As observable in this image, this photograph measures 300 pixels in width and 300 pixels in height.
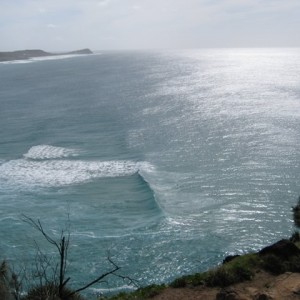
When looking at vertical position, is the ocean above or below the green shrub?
below

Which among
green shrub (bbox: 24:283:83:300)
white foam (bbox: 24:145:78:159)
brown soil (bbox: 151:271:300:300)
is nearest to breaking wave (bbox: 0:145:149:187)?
white foam (bbox: 24:145:78:159)

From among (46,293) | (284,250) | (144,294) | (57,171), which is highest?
(46,293)

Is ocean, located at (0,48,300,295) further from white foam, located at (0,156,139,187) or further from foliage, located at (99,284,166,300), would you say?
foliage, located at (99,284,166,300)

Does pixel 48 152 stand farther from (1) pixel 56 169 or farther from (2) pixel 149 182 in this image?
(2) pixel 149 182

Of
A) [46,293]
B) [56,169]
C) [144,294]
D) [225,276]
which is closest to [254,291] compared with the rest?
[225,276]

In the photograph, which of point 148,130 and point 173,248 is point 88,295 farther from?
point 148,130
